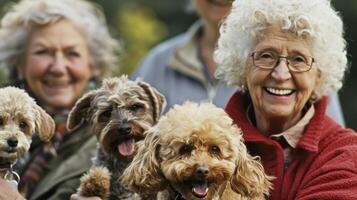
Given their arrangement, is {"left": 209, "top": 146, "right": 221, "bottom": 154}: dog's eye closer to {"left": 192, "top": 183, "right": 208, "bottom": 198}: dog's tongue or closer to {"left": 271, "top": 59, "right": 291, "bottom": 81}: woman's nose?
{"left": 192, "top": 183, "right": 208, "bottom": 198}: dog's tongue

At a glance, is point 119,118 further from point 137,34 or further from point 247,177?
point 137,34

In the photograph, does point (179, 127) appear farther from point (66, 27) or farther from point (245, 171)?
point (66, 27)

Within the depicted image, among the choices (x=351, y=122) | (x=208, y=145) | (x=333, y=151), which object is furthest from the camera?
(x=351, y=122)

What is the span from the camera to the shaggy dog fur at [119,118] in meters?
5.63

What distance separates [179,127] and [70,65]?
254 cm

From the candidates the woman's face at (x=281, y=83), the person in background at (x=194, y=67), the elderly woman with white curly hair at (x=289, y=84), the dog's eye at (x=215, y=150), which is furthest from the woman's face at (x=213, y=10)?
the dog's eye at (x=215, y=150)

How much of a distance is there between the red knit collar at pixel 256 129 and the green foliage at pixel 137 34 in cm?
1221

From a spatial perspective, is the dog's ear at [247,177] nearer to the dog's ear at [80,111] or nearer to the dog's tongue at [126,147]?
the dog's tongue at [126,147]

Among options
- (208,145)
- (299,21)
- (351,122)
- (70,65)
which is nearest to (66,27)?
(70,65)

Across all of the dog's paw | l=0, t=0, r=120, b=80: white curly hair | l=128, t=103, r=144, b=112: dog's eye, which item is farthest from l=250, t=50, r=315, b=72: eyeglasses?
l=0, t=0, r=120, b=80: white curly hair

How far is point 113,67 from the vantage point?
7.96m

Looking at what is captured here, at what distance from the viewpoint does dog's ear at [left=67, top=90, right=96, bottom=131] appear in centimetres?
586

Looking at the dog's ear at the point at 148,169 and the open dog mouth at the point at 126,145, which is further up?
the dog's ear at the point at 148,169

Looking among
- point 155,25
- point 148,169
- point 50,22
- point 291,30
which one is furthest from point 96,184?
point 155,25
